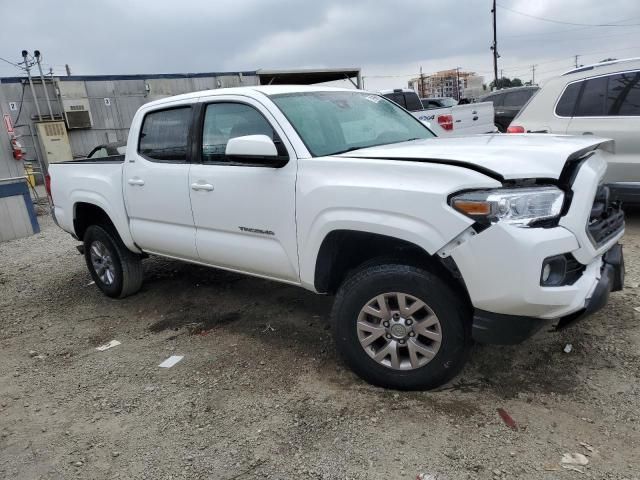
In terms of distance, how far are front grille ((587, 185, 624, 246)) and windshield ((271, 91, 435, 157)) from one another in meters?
1.41

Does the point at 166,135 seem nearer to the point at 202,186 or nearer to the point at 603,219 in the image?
the point at 202,186

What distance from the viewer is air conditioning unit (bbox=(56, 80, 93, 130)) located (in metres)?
17.9

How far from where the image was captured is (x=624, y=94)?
18.7 feet

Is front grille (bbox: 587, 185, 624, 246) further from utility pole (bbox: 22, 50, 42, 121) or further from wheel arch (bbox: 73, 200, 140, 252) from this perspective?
utility pole (bbox: 22, 50, 42, 121)

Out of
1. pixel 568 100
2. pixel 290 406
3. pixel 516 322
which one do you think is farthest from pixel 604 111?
pixel 290 406

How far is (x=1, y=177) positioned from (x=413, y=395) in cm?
968

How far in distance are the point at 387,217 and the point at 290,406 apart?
1.25 metres

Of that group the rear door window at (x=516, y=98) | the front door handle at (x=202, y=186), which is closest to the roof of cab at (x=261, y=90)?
the front door handle at (x=202, y=186)

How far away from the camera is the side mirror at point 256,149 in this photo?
3170 mm

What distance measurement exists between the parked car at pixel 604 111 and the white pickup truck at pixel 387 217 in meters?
2.69

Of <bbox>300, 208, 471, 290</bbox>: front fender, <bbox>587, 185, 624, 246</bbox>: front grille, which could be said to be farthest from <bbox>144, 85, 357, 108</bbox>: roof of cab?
<bbox>587, 185, 624, 246</bbox>: front grille

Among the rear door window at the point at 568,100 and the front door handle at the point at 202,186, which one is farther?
the rear door window at the point at 568,100

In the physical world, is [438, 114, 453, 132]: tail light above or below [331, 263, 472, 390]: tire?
above

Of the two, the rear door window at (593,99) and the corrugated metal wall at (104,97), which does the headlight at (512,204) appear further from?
the corrugated metal wall at (104,97)
